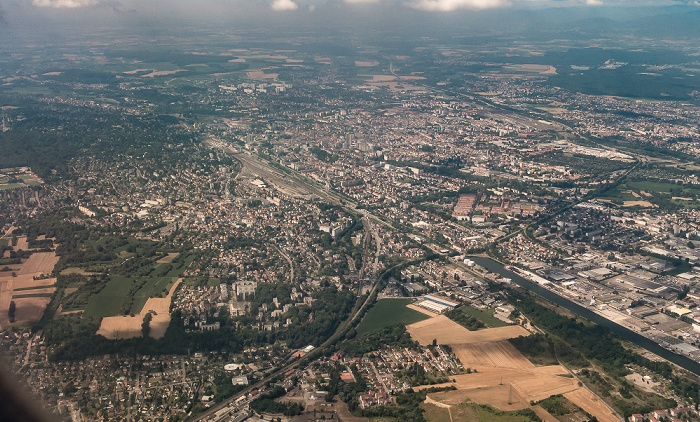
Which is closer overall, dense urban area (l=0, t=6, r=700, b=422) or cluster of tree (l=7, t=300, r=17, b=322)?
dense urban area (l=0, t=6, r=700, b=422)

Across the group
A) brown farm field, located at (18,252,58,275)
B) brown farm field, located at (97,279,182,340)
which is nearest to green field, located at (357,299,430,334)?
brown farm field, located at (97,279,182,340)

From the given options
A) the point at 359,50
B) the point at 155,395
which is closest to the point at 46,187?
the point at 155,395

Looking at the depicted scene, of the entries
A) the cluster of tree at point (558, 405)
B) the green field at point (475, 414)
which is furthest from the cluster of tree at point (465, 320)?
the green field at point (475, 414)

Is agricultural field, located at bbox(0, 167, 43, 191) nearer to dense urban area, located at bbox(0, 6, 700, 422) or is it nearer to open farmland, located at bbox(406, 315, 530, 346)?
dense urban area, located at bbox(0, 6, 700, 422)

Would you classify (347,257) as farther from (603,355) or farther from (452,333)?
(603,355)

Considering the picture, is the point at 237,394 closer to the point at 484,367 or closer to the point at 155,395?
the point at 155,395
